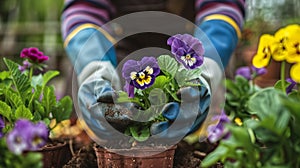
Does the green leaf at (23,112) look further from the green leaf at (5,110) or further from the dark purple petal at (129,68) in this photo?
the dark purple petal at (129,68)

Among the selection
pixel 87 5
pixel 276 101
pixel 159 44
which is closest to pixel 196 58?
pixel 276 101

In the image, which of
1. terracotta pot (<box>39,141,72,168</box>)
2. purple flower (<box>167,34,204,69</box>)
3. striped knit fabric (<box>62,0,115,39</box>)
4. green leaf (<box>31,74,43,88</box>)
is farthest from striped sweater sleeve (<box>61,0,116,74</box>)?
purple flower (<box>167,34,204,69</box>)

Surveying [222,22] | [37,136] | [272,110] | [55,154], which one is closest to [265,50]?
[272,110]

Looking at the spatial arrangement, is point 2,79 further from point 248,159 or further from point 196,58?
point 248,159

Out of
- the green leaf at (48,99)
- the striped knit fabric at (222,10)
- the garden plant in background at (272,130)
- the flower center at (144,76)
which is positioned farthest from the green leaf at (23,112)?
the striped knit fabric at (222,10)

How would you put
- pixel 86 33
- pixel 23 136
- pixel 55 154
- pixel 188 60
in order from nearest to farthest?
1. pixel 23 136
2. pixel 188 60
3. pixel 55 154
4. pixel 86 33

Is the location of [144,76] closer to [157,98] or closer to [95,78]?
[157,98]
